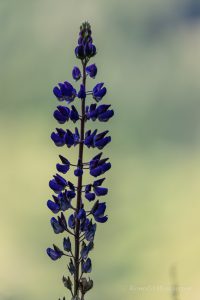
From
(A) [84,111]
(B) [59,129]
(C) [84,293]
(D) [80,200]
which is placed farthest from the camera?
(B) [59,129]

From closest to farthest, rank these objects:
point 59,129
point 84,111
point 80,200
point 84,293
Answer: point 84,293
point 80,200
point 84,111
point 59,129

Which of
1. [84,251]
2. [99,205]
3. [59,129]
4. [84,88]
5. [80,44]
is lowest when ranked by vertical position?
[84,251]

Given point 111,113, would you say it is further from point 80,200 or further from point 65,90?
point 80,200

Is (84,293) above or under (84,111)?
under

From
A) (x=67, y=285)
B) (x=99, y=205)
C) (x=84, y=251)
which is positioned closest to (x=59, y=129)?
(x=99, y=205)

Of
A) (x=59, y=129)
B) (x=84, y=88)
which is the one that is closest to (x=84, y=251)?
(x=59, y=129)

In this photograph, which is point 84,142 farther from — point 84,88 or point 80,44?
point 80,44

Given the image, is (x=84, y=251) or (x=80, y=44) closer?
(x=84, y=251)

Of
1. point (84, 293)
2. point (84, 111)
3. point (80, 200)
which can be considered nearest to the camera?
point (84, 293)

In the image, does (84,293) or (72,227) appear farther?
(72,227)

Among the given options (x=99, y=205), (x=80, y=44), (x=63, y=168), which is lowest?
(x=99, y=205)
